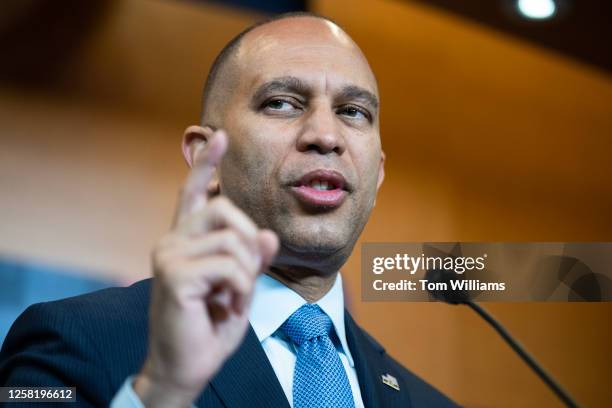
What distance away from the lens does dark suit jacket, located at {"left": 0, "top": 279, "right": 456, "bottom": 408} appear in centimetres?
135

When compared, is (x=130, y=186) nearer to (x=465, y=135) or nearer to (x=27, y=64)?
(x=27, y=64)

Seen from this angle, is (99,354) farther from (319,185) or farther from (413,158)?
(413,158)

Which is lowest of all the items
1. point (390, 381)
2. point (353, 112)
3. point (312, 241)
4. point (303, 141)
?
point (390, 381)

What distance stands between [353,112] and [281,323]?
42 cm

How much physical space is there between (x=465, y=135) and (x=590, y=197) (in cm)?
60

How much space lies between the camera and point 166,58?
10.8ft

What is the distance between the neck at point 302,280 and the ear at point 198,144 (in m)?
0.20

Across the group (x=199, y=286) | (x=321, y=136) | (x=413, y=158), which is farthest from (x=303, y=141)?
(x=413, y=158)

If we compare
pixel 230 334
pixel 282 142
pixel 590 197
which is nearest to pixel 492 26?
pixel 590 197

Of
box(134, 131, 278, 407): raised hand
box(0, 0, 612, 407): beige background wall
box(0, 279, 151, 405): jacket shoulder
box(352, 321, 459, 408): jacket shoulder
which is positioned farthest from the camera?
box(0, 0, 612, 407): beige background wall

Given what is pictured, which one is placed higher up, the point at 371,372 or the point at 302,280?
the point at 302,280

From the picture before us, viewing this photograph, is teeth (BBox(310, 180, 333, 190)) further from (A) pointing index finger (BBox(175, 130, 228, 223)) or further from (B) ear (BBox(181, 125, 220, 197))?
(A) pointing index finger (BBox(175, 130, 228, 223))

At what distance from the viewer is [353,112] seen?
1703 millimetres

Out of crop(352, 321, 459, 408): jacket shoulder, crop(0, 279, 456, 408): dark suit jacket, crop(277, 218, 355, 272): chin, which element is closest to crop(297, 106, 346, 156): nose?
crop(277, 218, 355, 272): chin
